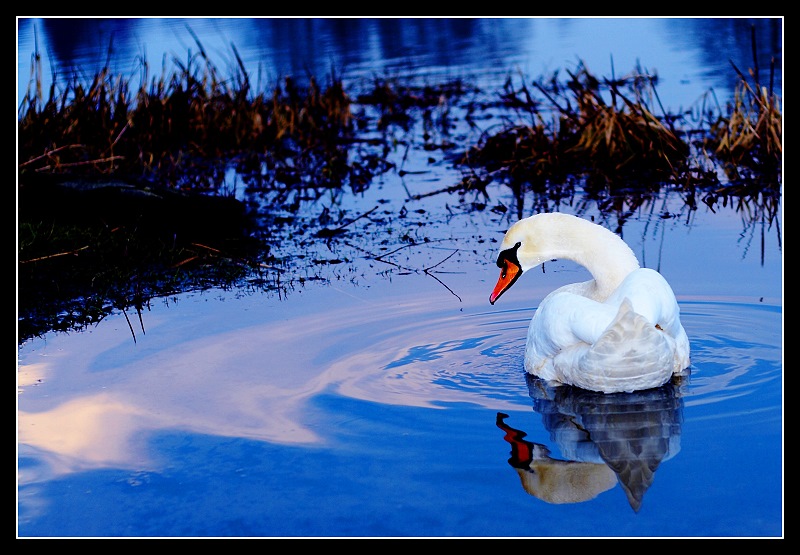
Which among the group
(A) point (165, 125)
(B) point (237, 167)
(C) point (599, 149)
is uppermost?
(A) point (165, 125)

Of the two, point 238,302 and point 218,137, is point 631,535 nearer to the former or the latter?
point 238,302

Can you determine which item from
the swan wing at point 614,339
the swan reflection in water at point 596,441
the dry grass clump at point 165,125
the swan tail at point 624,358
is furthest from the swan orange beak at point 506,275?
the dry grass clump at point 165,125

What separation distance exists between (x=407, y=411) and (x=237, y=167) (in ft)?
22.4

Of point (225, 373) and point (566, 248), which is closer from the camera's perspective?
point (225, 373)

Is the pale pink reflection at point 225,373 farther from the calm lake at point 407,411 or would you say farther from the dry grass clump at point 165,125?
the dry grass clump at point 165,125

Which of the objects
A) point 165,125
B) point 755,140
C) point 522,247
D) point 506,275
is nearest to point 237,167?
point 165,125

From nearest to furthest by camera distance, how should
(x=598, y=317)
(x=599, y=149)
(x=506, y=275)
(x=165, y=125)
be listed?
(x=598, y=317) → (x=506, y=275) → (x=599, y=149) → (x=165, y=125)

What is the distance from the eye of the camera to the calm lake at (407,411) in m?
4.35

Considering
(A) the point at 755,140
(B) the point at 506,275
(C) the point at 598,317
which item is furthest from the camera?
(A) the point at 755,140

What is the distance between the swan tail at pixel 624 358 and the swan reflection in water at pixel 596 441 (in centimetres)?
9

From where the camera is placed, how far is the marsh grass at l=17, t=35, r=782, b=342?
810cm

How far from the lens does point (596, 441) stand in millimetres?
4930

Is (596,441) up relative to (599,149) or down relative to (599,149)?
down

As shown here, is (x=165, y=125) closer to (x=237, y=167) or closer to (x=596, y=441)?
(x=237, y=167)
